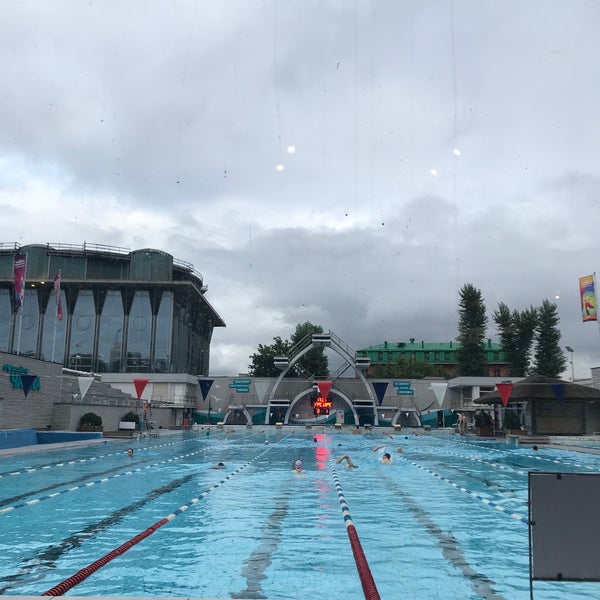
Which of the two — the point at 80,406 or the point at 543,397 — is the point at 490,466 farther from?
the point at 80,406

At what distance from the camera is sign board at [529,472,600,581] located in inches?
186

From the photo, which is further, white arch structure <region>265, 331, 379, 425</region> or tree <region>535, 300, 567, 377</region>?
tree <region>535, 300, 567, 377</region>

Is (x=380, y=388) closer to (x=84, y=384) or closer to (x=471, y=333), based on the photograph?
(x=471, y=333)

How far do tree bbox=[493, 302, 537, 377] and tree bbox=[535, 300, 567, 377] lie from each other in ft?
2.81

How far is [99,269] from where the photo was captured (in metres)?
63.7

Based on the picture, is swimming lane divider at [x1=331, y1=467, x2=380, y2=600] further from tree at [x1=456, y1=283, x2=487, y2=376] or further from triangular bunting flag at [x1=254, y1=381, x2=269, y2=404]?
tree at [x1=456, y1=283, x2=487, y2=376]

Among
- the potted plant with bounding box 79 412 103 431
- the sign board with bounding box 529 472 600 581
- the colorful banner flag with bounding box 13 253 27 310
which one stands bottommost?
the potted plant with bounding box 79 412 103 431

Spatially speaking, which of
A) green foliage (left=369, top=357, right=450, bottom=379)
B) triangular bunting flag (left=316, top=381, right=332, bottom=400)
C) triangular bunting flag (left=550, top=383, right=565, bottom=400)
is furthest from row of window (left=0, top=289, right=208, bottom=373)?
triangular bunting flag (left=550, top=383, right=565, bottom=400)

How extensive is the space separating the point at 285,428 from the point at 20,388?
92.4 ft

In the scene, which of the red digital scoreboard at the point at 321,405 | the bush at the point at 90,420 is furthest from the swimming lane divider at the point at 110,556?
the red digital scoreboard at the point at 321,405

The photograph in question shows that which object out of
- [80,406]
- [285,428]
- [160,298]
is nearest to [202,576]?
[80,406]

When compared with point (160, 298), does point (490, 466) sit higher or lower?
lower

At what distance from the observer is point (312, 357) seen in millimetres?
78875

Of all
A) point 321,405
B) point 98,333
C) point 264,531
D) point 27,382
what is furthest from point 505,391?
point 98,333
